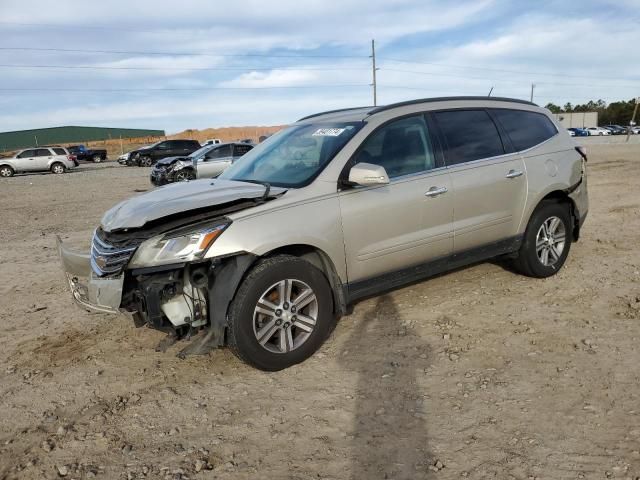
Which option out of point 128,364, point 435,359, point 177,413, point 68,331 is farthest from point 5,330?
point 435,359

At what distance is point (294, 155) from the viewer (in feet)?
14.9

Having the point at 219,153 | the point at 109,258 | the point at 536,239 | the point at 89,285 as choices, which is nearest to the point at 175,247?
the point at 109,258

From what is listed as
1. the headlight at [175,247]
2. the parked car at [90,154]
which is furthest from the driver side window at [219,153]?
the parked car at [90,154]

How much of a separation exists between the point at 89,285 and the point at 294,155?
1938 mm

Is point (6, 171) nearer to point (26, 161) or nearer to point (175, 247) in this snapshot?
point (26, 161)

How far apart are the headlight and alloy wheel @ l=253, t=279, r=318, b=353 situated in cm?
53

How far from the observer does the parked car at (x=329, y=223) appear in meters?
3.49

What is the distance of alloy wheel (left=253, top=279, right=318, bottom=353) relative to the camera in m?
3.63

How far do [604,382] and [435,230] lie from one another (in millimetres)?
1705

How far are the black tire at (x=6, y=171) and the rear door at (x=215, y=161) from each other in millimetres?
17147

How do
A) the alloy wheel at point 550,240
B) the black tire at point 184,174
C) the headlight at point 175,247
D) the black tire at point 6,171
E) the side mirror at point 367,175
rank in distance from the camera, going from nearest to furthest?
1. the headlight at point 175,247
2. the side mirror at point 367,175
3. the alloy wheel at point 550,240
4. the black tire at point 184,174
5. the black tire at point 6,171

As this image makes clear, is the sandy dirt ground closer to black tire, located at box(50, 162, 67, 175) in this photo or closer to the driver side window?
the driver side window

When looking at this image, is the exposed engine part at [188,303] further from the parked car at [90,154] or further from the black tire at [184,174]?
the parked car at [90,154]

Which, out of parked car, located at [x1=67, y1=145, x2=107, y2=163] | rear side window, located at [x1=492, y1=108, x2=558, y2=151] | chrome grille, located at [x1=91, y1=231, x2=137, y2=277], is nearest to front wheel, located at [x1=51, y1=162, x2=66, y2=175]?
parked car, located at [x1=67, y1=145, x2=107, y2=163]
